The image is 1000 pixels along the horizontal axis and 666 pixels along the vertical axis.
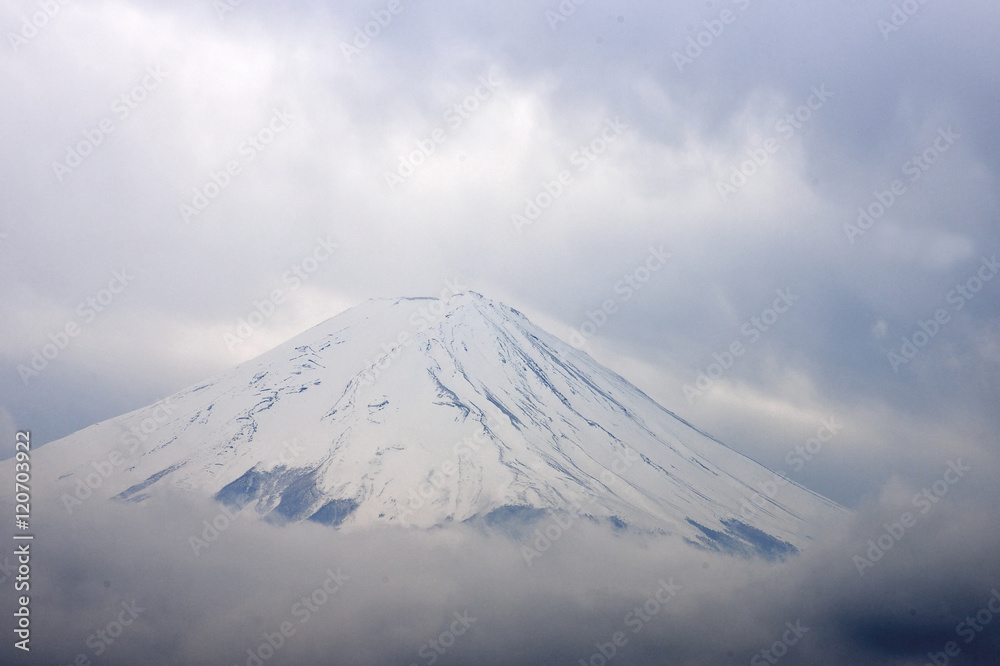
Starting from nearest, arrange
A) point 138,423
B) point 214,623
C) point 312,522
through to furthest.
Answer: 1. point 214,623
2. point 312,522
3. point 138,423

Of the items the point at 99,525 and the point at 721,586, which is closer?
the point at 721,586

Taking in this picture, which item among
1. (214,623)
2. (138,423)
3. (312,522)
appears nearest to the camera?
(214,623)

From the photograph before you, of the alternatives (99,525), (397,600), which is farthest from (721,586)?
(99,525)

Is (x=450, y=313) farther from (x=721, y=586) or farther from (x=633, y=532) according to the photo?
(x=721, y=586)

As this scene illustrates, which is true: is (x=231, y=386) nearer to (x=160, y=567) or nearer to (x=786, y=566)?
(x=160, y=567)

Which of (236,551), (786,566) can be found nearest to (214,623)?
(236,551)

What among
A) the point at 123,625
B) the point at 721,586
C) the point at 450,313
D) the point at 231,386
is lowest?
the point at 123,625

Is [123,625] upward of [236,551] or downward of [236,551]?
downward
